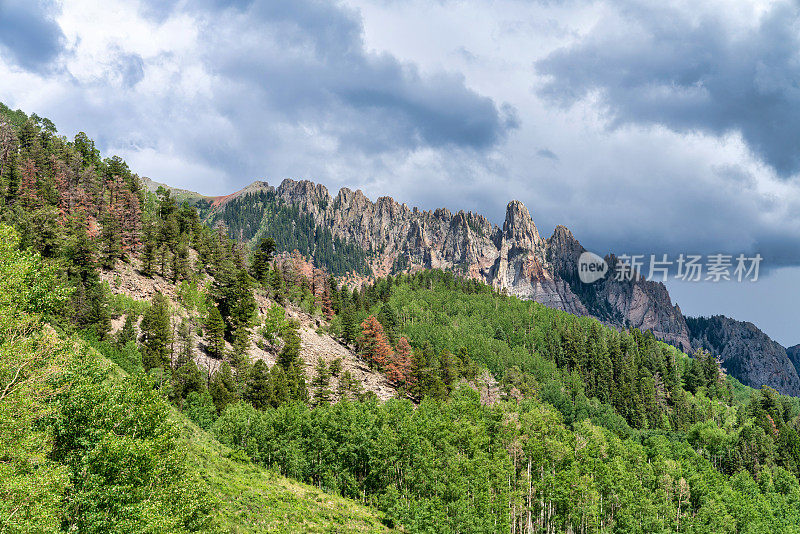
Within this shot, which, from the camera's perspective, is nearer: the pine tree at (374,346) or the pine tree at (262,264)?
the pine tree at (374,346)

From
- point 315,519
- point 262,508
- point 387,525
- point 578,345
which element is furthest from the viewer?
point 578,345

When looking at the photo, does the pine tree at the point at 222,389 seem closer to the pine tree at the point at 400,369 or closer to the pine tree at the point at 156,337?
the pine tree at the point at 156,337

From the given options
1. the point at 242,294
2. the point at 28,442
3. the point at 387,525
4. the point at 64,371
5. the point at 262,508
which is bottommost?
the point at 387,525

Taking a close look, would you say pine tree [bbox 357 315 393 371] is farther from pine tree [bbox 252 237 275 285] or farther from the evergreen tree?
the evergreen tree

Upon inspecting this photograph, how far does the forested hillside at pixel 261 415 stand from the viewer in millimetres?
29594

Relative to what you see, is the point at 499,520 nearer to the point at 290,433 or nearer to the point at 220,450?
the point at 290,433

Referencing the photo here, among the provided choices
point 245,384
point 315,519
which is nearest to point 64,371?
point 315,519

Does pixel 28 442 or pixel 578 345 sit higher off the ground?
pixel 578 345

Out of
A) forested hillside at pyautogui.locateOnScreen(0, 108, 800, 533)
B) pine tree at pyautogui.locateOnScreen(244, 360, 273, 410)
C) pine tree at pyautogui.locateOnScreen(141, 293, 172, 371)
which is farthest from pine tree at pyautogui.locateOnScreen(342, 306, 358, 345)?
pine tree at pyautogui.locateOnScreen(141, 293, 172, 371)

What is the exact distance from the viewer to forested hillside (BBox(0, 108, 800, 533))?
2959 centimetres

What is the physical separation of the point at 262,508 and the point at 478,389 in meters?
99.3

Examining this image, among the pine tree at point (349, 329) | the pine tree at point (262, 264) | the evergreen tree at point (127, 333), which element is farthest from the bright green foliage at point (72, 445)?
the pine tree at point (349, 329)

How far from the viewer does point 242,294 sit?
114812 millimetres

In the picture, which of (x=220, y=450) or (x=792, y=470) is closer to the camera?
(x=220, y=450)
